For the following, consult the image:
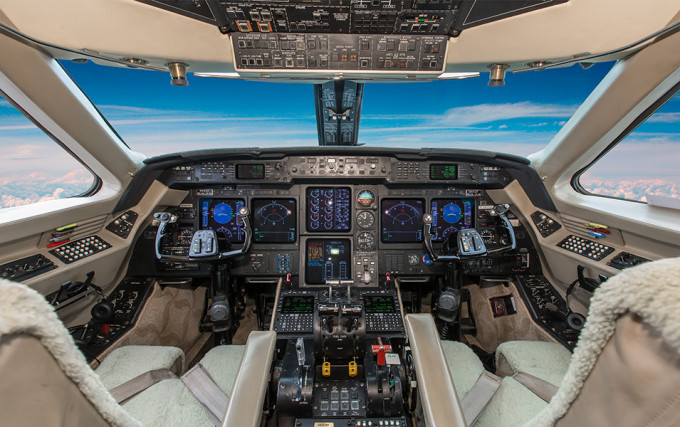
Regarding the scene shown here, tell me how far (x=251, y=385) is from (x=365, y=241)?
6.26ft

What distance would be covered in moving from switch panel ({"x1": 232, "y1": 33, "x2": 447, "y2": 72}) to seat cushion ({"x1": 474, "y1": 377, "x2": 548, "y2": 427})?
6.10 ft

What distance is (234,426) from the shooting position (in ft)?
4.24

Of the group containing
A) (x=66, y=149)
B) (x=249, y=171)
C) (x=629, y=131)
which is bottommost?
(x=249, y=171)

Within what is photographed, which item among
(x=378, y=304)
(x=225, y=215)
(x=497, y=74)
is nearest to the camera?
(x=497, y=74)

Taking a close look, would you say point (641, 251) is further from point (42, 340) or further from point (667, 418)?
point (42, 340)

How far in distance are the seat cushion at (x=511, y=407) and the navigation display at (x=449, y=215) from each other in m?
1.57

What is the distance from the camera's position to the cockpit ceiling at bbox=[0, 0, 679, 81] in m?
1.51

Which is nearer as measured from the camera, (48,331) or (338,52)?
(48,331)

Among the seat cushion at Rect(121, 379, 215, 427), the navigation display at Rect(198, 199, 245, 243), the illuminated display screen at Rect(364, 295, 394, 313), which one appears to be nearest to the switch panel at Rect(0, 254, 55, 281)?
the seat cushion at Rect(121, 379, 215, 427)

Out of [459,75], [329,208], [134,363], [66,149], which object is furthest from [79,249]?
[459,75]

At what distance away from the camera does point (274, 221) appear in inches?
126

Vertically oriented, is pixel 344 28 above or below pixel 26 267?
above

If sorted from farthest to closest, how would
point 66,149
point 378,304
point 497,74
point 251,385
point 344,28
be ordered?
point 378,304 → point 66,149 → point 497,74 → point 344,28 → point 251,385

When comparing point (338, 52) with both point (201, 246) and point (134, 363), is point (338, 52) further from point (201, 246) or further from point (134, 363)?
point (134, 363)
